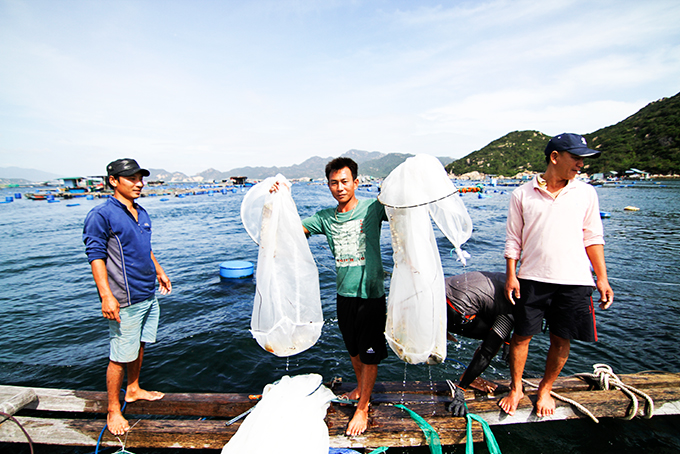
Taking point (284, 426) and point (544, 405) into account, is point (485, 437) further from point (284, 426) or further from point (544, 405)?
point (284, 426)

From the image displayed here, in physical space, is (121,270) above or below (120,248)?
below

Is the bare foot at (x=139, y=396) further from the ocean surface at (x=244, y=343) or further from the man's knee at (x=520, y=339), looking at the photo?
the man's knee at (x=520, y=339)

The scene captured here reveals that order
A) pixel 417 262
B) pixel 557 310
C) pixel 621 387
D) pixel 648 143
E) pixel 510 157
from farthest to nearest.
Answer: pixel 510 157, pixel 648 143, pixel 621 387, pixel 557 310, pixel 417 262

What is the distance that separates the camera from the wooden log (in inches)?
112

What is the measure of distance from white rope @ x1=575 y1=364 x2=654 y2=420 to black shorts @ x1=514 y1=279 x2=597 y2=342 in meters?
1.23

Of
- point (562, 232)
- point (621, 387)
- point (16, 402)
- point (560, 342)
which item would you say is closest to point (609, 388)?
point (621, 387)

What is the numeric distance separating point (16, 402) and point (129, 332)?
155 centimetres

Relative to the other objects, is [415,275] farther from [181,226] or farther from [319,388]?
[181,226]

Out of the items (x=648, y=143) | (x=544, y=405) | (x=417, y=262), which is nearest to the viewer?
(x=417, y=262)

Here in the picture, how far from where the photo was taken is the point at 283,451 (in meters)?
2.02

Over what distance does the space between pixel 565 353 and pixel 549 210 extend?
4.24ft

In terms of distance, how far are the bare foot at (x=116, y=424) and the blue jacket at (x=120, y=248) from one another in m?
1.07

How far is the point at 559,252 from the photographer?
8.11 feet

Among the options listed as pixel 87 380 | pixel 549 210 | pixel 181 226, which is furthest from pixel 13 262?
pixel 549 210
